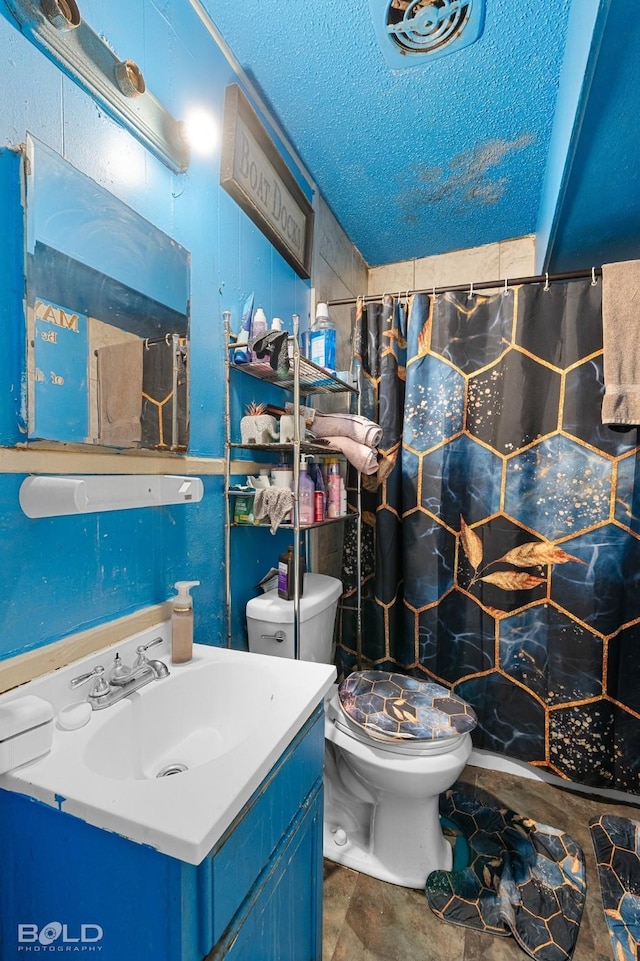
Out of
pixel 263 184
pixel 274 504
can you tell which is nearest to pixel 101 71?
pixel 263 184

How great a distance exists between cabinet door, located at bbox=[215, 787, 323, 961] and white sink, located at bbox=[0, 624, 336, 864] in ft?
0.59

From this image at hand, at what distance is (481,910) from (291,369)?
5.06ft

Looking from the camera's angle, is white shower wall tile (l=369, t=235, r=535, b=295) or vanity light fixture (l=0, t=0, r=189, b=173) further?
white shower wall tile (l=369, t=235, r=535, b=295)

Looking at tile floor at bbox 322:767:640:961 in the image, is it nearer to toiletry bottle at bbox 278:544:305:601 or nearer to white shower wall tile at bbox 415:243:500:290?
toiletry bottle at bbox 278:544:305:601

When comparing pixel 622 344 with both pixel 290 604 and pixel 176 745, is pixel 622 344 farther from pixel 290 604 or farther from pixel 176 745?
pixel 176 745

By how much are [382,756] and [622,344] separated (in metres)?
1.48

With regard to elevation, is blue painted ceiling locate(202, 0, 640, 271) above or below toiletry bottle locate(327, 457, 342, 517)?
above

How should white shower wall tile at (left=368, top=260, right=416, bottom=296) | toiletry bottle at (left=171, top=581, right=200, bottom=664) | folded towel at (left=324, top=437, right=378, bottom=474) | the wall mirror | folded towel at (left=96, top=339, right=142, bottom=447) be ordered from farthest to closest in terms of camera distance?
white shower wall tile at (left=368, top=260, right=416, bottom=296), folded towel at (left=324, top=437, right=378, bottom=474), toiletry bottle at (left=171, top=581, right=200, bottom=664), folded towel at (left=96, top=339, right=142, bottom=447), the wall mirror

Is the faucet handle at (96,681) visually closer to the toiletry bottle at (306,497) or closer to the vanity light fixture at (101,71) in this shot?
the toiletry bottle at (306,497)

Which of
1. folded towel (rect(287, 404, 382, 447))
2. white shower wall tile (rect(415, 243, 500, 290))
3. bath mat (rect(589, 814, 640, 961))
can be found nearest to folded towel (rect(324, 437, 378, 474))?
folded towel (rect(287, 404, 382, 447))

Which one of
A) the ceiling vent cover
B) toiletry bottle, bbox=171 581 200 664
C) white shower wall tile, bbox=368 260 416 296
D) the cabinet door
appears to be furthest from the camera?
white shower wall tile, bbox=368 260 416 296

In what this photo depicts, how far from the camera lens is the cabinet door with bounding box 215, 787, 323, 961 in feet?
1.91

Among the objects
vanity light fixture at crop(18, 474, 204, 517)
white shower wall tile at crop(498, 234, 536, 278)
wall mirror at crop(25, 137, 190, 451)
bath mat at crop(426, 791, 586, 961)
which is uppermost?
white shower wall tile at crop(498, 234, 536, 278)

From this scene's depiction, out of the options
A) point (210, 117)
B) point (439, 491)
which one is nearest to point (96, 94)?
point (210, 117)
